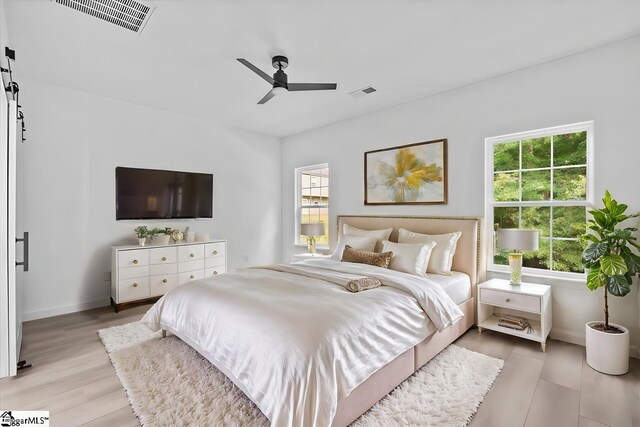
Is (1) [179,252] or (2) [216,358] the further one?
(1) [179,252]

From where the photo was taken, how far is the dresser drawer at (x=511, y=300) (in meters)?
2.81

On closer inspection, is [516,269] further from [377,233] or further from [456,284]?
[377,233]

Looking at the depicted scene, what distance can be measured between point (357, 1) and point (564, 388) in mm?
3119

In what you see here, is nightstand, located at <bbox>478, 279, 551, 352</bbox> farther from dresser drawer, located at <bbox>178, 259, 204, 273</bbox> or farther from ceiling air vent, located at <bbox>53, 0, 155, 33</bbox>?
ceiling air vent, located at <bbox>53, 0, 155, 33</bbox>

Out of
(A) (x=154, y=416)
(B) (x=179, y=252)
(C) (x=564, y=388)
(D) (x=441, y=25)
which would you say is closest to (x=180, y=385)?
(A) (x=154, y=416)

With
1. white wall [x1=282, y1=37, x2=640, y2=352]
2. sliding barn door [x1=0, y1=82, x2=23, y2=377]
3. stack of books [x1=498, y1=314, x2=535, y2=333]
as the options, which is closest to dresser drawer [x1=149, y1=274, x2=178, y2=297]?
sliding barn door [x1=0, y1=82, x2=23, y2=377]

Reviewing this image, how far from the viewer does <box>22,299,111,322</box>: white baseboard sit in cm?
356

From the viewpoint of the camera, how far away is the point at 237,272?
3.15 meters

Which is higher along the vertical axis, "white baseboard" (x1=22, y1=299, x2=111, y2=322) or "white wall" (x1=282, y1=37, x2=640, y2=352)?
"white wall" (x1=282, y1=37, x2=640, y2=352)

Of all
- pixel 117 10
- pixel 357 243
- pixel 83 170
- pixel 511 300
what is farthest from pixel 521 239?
pixel 83 170

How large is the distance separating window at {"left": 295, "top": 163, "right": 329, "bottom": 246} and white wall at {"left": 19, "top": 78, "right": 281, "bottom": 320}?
1.47 m

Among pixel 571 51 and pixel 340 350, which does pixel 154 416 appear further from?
pixel 571 51

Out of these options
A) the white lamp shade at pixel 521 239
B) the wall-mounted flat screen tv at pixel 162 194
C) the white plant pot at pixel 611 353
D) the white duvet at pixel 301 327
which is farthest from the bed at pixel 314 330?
the wall-mounted flat screen tv at pixel 162 194

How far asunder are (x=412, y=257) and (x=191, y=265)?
10.1 feet
